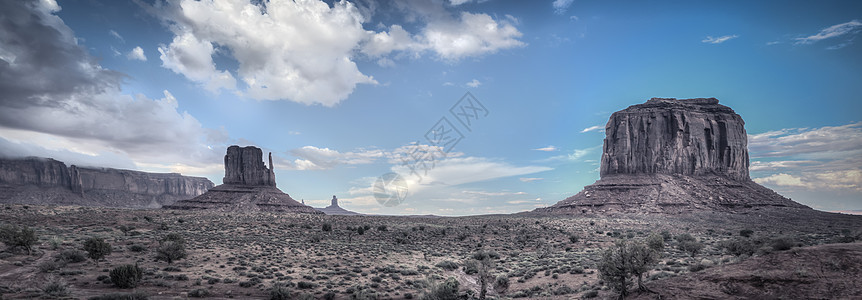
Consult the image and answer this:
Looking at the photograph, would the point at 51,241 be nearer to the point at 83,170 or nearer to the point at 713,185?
the point at 713,185

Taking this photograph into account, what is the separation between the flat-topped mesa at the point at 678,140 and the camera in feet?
305

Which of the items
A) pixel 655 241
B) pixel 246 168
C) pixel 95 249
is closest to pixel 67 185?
pixel 246 168

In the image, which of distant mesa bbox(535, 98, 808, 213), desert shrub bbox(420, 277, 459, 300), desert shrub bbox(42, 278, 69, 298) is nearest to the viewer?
desert shrub bbox(42, 278, 69, 298)

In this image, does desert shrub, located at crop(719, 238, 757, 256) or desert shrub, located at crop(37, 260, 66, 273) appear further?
desert shrub, located at crop(37, 260, 66, 273)

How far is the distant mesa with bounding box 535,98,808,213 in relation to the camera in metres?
78.4

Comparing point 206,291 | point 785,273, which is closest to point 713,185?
point 785,273

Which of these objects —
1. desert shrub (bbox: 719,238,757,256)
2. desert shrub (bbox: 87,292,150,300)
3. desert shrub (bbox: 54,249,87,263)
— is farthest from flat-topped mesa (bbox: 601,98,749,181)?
desert shrub (bbox: 54,249,87,263)

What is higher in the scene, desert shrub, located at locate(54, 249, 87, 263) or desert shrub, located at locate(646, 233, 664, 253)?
desert shrub, located at locate(646, 233, 664, 253)

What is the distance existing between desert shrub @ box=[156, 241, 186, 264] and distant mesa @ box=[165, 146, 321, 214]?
74.3 m

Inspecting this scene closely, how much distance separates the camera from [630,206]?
75750 millimetres

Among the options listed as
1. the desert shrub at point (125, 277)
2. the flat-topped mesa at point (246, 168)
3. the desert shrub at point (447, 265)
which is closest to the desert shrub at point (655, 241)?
the desert shrub at point (447, 265)

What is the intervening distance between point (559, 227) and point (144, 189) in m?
232

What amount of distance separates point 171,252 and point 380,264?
1554cm

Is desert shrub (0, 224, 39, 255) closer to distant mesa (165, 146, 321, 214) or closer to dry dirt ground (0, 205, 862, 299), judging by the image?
dry dirt ground (0, 205, 862, 299)
